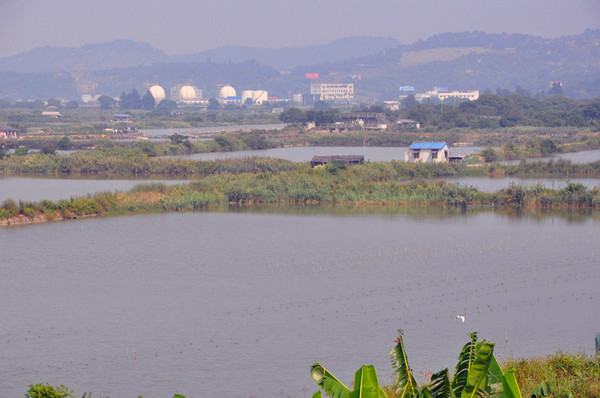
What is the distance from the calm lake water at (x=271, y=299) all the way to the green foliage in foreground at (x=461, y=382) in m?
3.32

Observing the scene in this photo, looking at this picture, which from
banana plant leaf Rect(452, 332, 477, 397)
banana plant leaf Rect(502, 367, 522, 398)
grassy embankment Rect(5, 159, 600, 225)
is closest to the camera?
banana plant leaf Rect(502, 367, 522, 398)

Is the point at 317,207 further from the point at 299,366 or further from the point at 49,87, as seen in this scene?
the point at 49,87

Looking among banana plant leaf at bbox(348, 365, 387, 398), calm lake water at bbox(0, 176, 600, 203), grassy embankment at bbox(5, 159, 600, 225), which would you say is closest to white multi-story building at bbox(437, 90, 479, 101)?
calm lake water at bbox(0, 176, 600, 203)

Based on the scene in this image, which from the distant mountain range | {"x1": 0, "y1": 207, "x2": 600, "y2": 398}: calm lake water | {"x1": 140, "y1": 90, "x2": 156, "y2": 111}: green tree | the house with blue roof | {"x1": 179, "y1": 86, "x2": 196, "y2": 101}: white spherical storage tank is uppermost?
the distant mountain range

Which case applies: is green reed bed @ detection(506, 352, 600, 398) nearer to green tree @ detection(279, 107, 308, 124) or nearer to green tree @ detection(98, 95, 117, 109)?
green tree @ detection(279, 107, 308, 124)

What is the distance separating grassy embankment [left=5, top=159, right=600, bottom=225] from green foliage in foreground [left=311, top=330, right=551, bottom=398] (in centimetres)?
1497

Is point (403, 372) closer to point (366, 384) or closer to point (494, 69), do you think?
point (366, 384)

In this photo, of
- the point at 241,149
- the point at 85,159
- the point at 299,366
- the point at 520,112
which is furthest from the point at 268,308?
the point at 520,112

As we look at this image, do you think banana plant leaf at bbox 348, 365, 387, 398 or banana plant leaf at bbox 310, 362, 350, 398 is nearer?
banana plant leaf at bbox 348, 365, 387, 398

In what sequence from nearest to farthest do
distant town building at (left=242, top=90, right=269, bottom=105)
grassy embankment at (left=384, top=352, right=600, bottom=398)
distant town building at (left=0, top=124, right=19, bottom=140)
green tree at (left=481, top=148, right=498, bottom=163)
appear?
grassy embankment at (left=384, top=352, right=600, bottom=398) → green tree at (left=481, top=148, right=498, bottom=163) → distant town building at (left=0, top=124, right=19, bottom=140) → distant town building at (left=242, top=90, right=269, bottom=105)

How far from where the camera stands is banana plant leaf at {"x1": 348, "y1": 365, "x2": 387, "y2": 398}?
5.32 metres

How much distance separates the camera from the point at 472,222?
767 inches

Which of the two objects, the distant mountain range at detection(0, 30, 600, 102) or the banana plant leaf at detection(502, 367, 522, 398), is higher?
the distant mountain range at detection(0, 30, 600, 102)

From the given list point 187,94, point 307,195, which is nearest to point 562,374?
point 307,195
